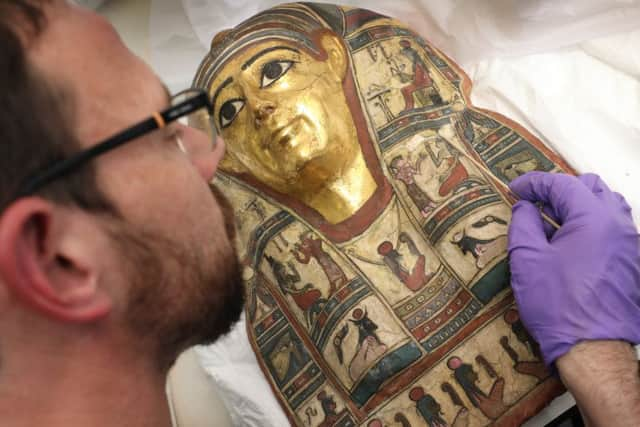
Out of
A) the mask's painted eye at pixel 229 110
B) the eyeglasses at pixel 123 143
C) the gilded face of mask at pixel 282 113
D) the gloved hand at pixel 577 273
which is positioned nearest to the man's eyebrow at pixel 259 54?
the gilded face of mask at pixel 282 113

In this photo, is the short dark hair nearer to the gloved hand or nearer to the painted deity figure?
the painted deity figure

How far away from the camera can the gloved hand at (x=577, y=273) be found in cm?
156

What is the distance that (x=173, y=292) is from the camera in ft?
3.58

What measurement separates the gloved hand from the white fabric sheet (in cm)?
37

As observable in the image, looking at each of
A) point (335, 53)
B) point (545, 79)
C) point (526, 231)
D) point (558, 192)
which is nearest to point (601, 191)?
point (558, 192)

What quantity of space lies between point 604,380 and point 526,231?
43cm

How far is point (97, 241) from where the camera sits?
970mm

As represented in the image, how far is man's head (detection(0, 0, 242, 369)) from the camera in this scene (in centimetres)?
89

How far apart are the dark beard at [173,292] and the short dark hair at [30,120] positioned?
0.34 feet

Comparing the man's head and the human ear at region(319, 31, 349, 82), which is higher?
the human ear at region(319, 31, 349, 82)

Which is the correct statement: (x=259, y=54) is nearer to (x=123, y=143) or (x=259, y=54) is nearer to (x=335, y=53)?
(x=335, y=53)

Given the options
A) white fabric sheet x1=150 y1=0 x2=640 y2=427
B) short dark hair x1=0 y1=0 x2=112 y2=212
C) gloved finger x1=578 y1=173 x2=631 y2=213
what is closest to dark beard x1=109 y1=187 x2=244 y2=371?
short dark hair x1=0 y1=0 x2=112 y2=212

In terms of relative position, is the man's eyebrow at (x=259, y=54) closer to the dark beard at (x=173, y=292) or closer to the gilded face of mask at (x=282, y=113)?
the gilded face of mask at (x=282, y=113)

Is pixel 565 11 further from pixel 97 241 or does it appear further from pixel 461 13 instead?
pixel 97 241
